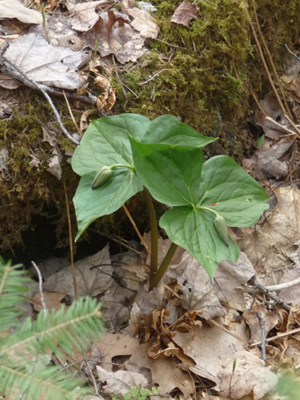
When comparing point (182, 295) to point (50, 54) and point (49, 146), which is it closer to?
point (49, 146)

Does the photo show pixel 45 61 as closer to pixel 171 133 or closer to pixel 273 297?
pixel 171 133

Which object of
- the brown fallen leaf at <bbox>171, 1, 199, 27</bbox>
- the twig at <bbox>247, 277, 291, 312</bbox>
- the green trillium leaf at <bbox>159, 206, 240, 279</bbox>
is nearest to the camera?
the green trillium leaf at <bbox>159, 206, 240, 279</bbox>

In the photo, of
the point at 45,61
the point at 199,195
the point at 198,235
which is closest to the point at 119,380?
the point at 198,235

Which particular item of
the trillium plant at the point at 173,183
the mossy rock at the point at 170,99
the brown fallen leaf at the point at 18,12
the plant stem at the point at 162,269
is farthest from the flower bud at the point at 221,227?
the brown fallen leaf at the point at 18,12

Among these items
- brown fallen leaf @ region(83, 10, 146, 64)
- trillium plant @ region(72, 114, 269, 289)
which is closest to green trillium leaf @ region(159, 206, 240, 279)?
trillium plant @ region(72, 114, 269, 289)

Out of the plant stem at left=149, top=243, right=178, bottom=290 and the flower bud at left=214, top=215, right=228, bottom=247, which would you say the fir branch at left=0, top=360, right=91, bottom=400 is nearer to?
the flower bud at left=214, top=215, right=228, bottom=247

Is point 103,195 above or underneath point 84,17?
underneath

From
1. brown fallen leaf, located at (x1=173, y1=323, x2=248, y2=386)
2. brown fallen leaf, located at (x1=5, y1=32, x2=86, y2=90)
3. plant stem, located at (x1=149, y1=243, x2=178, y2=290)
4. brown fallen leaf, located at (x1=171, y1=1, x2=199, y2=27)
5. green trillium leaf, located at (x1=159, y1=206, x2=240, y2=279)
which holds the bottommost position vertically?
brown fallen leaf, located at (x1=173, y1=323, x2=248, y2=386)

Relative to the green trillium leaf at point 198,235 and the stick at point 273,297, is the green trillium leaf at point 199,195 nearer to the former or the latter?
the green trillium leaf at point 198,235
